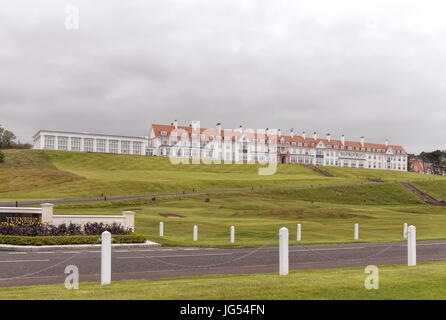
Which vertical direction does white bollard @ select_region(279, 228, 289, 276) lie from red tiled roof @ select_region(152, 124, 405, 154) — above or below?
below

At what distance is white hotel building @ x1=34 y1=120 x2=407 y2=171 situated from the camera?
484 feet

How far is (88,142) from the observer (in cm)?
14812

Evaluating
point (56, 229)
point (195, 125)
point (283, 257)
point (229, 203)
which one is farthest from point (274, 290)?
point (195, 125)

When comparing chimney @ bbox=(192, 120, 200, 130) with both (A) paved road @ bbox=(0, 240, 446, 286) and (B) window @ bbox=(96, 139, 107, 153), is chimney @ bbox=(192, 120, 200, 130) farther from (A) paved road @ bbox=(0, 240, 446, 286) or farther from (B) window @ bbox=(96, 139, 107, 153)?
(A) paved road @ bbox=(0, 240, 446, 286)

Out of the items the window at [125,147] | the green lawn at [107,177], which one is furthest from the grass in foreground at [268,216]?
the window at [125,147]

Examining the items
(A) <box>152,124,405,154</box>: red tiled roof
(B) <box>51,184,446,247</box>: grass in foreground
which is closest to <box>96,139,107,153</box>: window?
(A) <box>152,124,405,154</box>: red tiled roof

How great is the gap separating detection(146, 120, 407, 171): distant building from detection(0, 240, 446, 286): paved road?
4956 inches

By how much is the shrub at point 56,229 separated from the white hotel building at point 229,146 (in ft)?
362

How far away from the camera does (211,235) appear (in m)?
30.3

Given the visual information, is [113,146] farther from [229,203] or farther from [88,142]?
[229,203]

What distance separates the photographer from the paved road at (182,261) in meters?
14.9

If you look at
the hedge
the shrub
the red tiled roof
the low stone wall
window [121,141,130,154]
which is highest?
the red tiled roof
